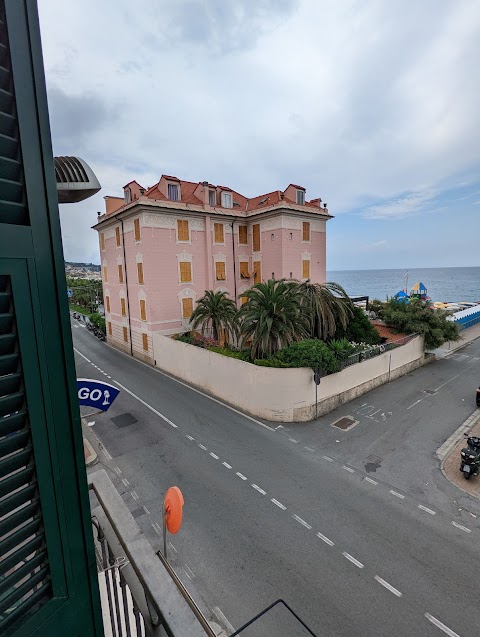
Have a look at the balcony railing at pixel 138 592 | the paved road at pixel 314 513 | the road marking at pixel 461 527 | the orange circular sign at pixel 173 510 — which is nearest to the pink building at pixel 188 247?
the paved road at pixel 314 513

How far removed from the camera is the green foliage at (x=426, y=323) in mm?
21688

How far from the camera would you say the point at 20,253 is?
1488 millimetres

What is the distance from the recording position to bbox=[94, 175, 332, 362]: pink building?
2191 centimetres

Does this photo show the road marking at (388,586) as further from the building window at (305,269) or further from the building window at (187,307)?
the building window at (305,269)

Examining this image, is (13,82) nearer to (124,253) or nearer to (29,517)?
(29,517)

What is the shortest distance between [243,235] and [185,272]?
6.29m

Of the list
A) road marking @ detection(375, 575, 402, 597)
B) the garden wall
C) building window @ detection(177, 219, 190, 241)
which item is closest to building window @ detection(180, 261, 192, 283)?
building window @ detection(177, 219, 190, 241)

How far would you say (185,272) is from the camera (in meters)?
23.2

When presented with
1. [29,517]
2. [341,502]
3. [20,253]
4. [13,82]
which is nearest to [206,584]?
[341,502]

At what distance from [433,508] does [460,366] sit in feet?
52.3

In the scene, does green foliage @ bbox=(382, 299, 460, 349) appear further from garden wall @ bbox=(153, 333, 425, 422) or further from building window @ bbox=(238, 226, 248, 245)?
building window @ bbox=(238, 226, 248, 245)

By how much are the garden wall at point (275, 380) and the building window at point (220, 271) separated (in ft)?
22.1

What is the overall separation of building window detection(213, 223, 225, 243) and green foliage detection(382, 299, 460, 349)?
13.2 m

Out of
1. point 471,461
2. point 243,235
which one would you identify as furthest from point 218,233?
point 471,461
